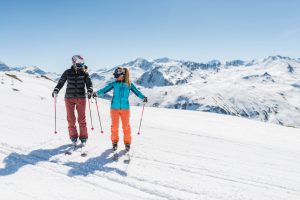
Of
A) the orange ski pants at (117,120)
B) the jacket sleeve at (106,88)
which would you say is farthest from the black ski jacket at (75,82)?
the orange ski pants at (117,120)

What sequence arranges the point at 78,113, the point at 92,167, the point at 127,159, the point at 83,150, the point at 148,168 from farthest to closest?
the point at 78,113
the point at 83,150
the point at 127,159
the point at 148,168
the point at 92,167

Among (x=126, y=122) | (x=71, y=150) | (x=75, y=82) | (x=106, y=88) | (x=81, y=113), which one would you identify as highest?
(x=75, y=82)

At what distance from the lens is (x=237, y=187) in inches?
313

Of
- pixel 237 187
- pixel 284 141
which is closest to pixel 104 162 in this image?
pixel 237 187

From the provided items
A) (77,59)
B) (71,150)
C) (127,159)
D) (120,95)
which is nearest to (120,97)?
(120,95)

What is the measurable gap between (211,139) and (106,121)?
545 centimetres

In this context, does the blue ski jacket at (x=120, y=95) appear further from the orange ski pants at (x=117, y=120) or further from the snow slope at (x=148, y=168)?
the snow slope at (x=148, y=168)

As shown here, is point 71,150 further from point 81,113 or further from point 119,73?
point 119,73

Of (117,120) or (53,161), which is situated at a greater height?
(117,120)

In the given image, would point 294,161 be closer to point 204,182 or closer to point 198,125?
point 204,182

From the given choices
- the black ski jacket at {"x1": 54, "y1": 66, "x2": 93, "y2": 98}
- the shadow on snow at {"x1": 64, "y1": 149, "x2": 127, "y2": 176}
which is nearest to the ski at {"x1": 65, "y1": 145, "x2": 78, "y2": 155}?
the shadow on snow at {"x1": 64, "y1": 149, "x2": 127, "y2": 176}

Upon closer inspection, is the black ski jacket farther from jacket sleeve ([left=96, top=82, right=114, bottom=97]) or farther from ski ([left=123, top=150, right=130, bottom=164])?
ski ([left=123, top=150, right=130, bottom=164])

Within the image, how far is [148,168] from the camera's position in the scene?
29.7ft

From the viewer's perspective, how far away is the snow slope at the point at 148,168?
743 cm
